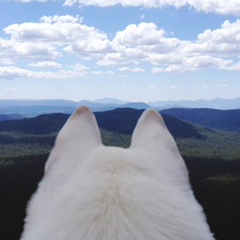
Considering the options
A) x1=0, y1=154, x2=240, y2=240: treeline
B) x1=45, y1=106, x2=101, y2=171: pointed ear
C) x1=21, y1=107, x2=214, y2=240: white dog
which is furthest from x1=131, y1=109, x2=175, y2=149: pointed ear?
x1=0, y1=154, x2=240, y2=240: treeline

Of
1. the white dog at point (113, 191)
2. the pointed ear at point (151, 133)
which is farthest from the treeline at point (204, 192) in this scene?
the white dog at point (113, 191)

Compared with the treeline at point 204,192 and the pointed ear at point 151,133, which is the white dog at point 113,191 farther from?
the treeline at point 204,192

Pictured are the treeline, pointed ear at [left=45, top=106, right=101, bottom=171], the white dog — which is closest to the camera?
the white dog

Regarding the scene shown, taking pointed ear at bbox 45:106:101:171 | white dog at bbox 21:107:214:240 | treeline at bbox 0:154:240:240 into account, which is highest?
pointed ear at bbox 45:106:101:171

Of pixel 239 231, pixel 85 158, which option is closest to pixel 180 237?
pixel 85 158

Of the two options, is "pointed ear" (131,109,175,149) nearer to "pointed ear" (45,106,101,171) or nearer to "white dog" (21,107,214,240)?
"white dog" (21,107,214,240)

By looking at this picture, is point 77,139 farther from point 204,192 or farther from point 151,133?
point 204,192

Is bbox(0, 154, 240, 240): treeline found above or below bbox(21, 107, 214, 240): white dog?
below

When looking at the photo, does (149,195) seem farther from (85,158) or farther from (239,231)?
(239,231)
